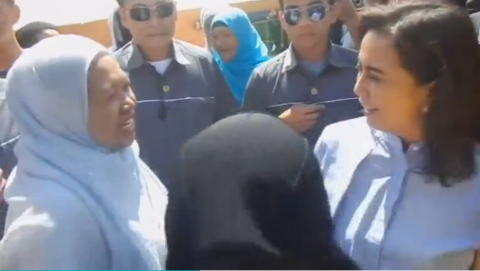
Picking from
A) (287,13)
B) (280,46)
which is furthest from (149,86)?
(280,46)

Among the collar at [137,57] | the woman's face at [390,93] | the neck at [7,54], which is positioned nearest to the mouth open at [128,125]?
the woman's face at [390,93]

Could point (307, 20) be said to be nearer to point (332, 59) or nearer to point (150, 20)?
point (332, 59)

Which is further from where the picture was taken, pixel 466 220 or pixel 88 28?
pixel 88 28

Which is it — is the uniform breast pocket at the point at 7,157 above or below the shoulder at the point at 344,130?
below

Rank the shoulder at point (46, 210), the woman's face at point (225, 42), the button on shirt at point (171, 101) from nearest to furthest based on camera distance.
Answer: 1. the shoulder at point (46, 210)
2. the button on shirt at point (171, 101)
3. the woman's face at point (225, 42)

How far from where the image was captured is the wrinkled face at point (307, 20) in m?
2.48

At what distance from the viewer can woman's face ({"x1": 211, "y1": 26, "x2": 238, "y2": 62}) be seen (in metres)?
3.46

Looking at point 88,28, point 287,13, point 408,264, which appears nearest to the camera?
point 408,264

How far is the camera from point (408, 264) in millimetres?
1639

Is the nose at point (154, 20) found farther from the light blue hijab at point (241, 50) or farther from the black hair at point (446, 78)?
the black hair at point (446, 78)

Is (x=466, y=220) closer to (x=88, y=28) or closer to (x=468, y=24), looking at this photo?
(x=468, y=24)

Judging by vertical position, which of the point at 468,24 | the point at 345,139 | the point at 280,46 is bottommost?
the point at 280,46

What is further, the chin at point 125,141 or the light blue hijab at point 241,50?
the light blue hijab at point 241,50

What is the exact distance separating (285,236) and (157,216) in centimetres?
70
